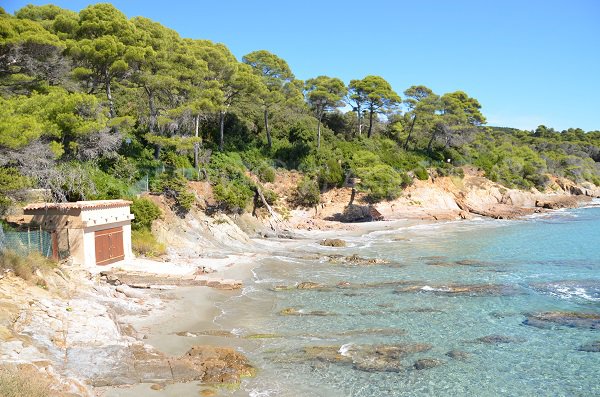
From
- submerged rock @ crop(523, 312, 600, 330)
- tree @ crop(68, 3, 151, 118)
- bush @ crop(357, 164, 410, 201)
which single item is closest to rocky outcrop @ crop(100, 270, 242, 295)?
submerged rock @ crop(523, 312, 600, 330)

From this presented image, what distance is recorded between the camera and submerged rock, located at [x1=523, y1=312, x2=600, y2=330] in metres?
16.4

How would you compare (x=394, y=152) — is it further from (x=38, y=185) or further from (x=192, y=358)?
(x=192, y=358)

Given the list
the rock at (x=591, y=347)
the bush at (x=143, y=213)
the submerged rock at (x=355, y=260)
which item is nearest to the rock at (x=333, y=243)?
the submerged rock at (x=355, y=260)

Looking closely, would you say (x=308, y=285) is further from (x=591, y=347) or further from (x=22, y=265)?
(x=22, y=265)

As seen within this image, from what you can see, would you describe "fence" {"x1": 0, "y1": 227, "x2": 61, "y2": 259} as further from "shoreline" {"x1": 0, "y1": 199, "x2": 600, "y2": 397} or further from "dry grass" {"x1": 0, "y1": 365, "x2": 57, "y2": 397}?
"dry grass" {"x1": 0, "y1": 365, "x2": 57, "y2": 397}

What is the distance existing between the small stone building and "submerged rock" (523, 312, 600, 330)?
19307 millimetres

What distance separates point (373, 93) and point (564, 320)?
47920 mm

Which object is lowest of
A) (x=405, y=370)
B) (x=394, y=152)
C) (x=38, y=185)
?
(x=405, y=370)

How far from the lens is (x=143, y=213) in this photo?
2833cm

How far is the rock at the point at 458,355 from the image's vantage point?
13.5 m

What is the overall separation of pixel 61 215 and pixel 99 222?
1.75 metres

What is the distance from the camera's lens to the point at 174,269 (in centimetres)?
2345

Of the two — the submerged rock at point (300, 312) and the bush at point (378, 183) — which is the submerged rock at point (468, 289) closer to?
the submerged rock at point (300, 312)

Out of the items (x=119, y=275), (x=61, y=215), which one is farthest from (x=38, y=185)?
(x=119, y=275)
